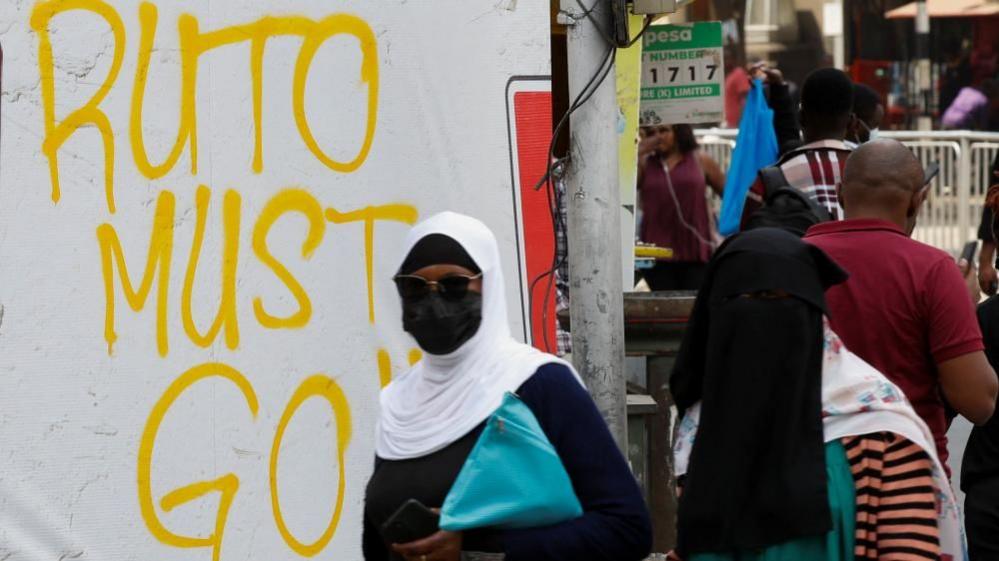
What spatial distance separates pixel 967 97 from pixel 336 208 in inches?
610

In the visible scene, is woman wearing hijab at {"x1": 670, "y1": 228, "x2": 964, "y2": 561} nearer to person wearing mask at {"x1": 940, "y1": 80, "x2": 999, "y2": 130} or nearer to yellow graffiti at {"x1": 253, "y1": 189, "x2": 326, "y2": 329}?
yellow graffiti at {"x1": 253, "y1": 189, "x2": 326, "y2": 329}

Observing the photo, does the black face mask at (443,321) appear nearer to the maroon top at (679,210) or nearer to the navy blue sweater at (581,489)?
the navy blue sweater at (581,489)

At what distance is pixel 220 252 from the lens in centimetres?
474

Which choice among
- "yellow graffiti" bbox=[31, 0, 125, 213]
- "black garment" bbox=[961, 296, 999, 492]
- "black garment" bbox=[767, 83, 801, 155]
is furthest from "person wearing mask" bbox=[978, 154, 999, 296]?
"yellow graffiti" bbox=[31, 0, 125, 213]

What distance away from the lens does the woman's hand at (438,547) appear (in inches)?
128

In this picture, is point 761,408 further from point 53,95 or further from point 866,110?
point 866,110

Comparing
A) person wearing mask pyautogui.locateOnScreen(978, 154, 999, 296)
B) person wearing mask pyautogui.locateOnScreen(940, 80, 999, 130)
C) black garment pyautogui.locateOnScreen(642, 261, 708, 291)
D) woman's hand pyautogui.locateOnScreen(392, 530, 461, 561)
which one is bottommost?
black garment pyautogui.locateOnScreen(642, 261, 708, 291)

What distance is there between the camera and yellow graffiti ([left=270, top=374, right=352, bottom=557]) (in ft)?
16.0

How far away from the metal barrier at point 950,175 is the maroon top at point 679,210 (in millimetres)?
3529

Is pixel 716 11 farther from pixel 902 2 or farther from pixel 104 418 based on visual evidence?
pixel 104 418

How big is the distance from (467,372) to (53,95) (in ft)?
5.12

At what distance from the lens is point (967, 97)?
19.3 metres

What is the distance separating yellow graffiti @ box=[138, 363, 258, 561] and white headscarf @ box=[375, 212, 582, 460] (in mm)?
1284

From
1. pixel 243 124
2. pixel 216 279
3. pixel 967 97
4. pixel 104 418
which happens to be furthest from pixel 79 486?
pixel 967 97
